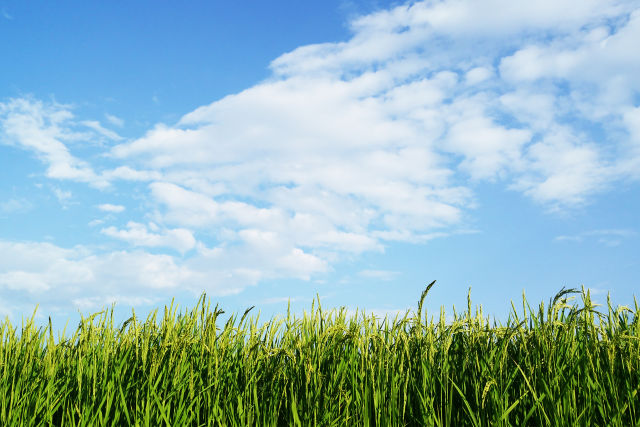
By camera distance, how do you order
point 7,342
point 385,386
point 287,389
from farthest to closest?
point 7,342 < point 287,389 < point 385,386

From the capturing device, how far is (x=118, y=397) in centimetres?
443

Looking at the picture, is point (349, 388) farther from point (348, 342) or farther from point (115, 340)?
point (115, 340)

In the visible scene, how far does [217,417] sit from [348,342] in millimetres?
1326

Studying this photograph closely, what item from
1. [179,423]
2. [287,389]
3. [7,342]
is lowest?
[179,423]

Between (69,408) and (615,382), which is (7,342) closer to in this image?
(69,408)

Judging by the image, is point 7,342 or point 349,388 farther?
point 7,342

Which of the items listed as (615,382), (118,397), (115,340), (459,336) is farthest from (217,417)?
(615,382)

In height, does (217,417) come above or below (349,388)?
below

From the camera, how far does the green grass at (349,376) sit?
406 centimetres

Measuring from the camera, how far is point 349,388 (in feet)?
14.4

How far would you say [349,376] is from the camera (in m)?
4.39

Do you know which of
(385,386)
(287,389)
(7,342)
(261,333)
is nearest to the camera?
(385,386)

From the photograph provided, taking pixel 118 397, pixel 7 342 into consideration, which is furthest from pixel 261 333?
pixel 7 342

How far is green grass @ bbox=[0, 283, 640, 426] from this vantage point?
160 inches
